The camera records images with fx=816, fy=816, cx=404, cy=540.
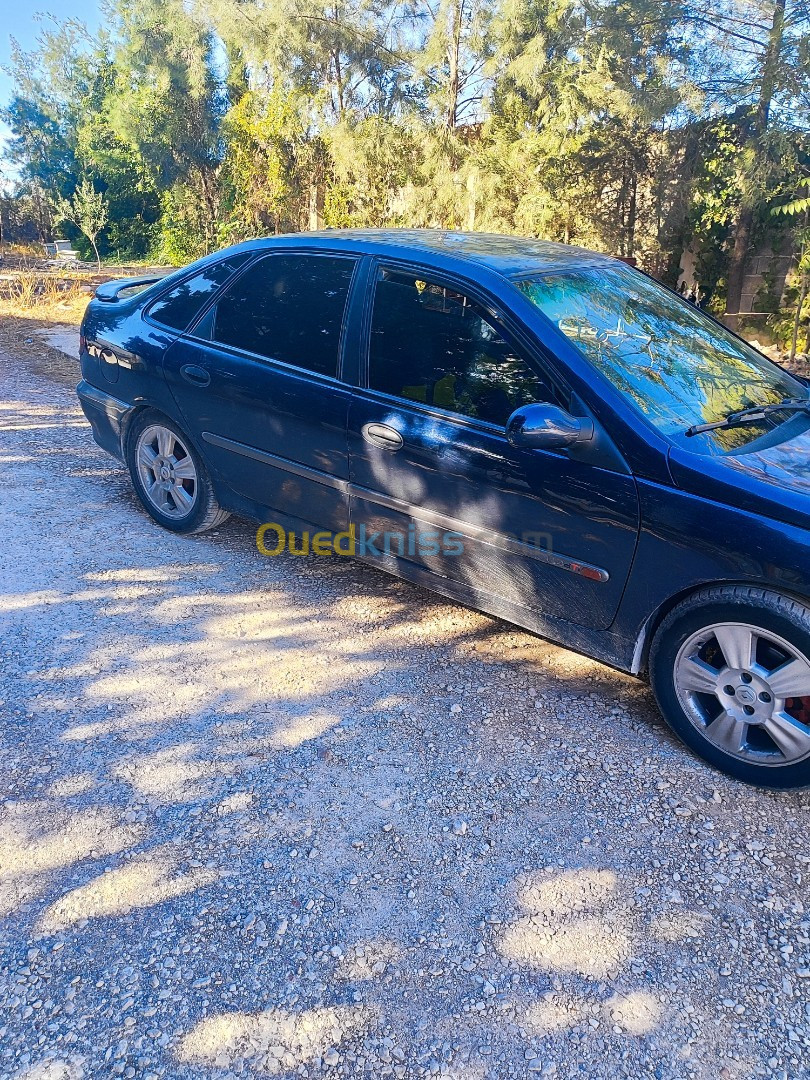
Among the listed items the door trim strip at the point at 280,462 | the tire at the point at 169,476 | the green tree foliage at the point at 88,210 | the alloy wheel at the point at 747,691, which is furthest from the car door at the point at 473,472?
the green tree foliage at the point at 88,210

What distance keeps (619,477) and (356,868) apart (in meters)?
1.58

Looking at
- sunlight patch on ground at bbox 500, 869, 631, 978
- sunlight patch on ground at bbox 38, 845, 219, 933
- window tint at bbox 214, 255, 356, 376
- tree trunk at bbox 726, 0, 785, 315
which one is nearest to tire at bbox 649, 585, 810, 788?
sunlight patch on ground at bbox 500, 869, 631, 978

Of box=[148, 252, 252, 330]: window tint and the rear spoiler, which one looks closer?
box=[148, 252, 252, 330]: window tint

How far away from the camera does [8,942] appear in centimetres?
221

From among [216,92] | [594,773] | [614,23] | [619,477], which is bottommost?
[594,773]

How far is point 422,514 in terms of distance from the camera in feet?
11.4

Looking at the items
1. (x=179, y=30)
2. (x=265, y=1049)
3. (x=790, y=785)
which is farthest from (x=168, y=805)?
(x=179, y=30)

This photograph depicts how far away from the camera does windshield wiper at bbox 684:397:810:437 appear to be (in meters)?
3.02

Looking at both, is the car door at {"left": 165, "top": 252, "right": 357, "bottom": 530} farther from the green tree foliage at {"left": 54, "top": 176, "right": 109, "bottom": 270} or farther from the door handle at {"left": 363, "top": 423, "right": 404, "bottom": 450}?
the green tree foliage at {"left": 54, "top": 176, "right": 109, "bottom": 270}

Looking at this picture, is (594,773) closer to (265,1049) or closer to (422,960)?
(422,960)

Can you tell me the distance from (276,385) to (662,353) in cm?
174

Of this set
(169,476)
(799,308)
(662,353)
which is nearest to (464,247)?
(662,353)

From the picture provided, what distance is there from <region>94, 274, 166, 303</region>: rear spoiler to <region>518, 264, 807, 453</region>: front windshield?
2.75 meters

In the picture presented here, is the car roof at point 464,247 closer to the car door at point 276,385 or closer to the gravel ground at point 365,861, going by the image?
the car door at point 276,385
